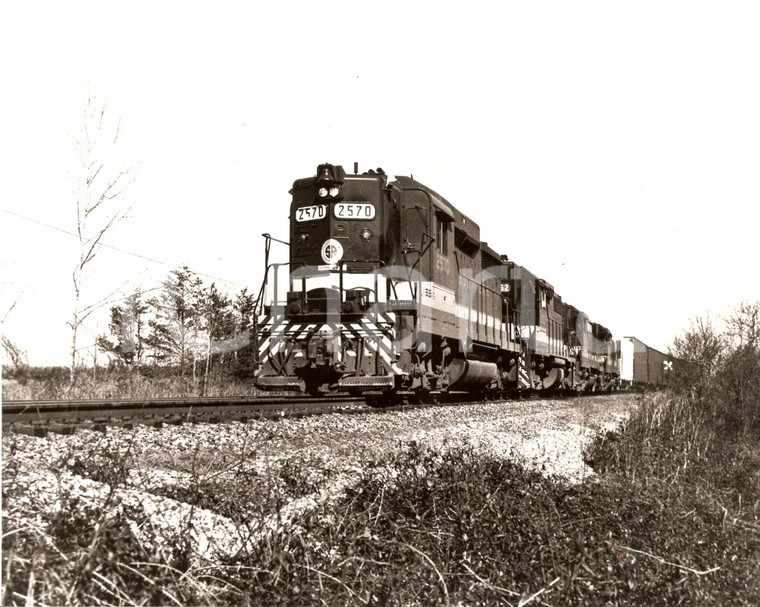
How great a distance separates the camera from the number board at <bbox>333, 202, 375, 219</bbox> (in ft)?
36.9

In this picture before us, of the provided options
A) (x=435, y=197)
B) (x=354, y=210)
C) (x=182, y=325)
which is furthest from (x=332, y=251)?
(x=182, y=325)

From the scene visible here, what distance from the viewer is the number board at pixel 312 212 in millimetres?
11461

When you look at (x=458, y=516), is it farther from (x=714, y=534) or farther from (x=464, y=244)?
(x=464, y=244)

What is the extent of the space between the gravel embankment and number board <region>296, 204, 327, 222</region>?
11.9ft

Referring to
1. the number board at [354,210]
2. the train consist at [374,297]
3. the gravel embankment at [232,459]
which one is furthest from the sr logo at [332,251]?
the gravel embankment at [232,459]

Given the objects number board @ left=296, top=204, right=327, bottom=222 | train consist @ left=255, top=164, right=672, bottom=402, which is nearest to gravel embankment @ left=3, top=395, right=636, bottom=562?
train consist @ left=255, top=164, right=672, bottom=402

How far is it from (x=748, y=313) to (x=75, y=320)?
39.7 metres

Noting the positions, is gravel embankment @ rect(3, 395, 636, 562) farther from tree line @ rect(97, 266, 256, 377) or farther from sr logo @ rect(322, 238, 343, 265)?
tree line @ rect(97, 266, 256, 377)

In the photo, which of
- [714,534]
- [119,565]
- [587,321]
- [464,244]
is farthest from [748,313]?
[119,565]

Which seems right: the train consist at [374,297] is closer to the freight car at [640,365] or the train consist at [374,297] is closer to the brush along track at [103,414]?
the brush along track at [103,414]

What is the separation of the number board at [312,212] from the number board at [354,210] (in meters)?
0.24

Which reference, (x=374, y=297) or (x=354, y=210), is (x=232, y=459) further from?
(x=354, y=210)

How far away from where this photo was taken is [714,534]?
179 inches

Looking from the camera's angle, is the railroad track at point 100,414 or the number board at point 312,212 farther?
the number board at point 312,212
